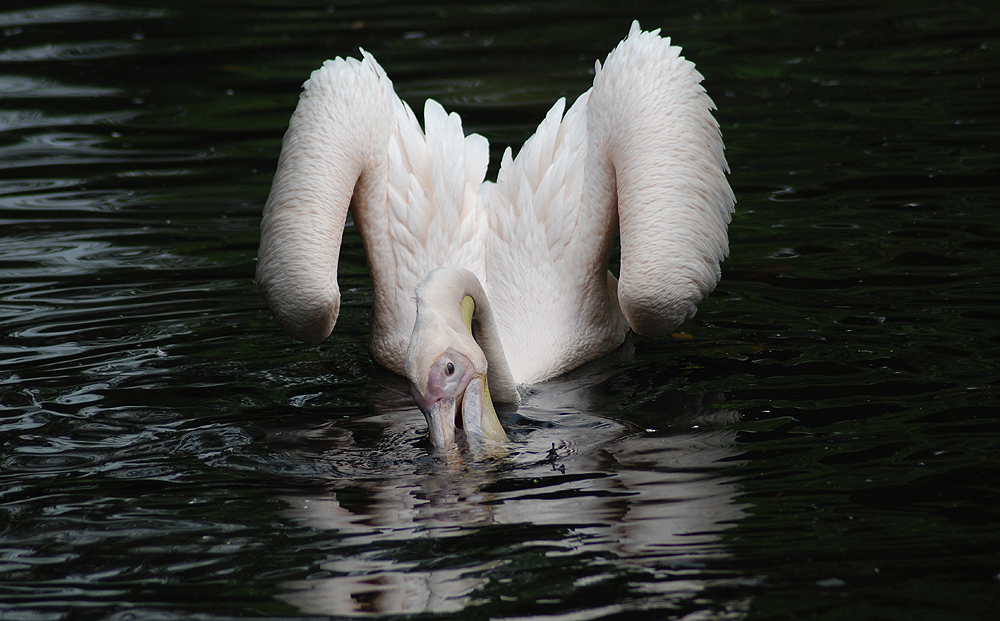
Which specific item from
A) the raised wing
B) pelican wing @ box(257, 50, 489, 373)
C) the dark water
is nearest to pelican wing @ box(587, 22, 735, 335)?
the raised wing

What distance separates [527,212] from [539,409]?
1.11 m

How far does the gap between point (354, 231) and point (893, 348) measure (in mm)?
4191

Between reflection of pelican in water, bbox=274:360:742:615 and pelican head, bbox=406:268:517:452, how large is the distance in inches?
4.7

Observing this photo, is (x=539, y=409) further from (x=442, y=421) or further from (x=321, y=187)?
(x=321, y=187)

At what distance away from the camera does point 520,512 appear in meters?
4.07

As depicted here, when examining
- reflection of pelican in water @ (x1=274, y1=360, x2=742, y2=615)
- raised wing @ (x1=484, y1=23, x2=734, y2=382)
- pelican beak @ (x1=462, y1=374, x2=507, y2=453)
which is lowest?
reflection of pelican in water @ (x1=274, y1=360, x2=742, y2=615)

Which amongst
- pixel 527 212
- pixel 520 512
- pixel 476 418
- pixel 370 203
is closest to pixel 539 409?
pixel 476 418

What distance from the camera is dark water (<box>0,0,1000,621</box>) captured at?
3654 millimetres

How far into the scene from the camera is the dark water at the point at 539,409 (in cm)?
365

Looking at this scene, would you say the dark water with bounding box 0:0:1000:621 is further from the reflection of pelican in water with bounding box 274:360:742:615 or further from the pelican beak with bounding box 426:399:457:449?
the pelican beak with bounding box 426:399:457:449

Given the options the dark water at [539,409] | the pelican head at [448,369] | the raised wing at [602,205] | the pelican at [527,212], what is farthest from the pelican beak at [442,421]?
the raised wing at [602,205]

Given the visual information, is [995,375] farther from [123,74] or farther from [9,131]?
[123,74]

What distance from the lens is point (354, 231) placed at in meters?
8.59

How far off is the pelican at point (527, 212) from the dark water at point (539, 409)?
35 cm
